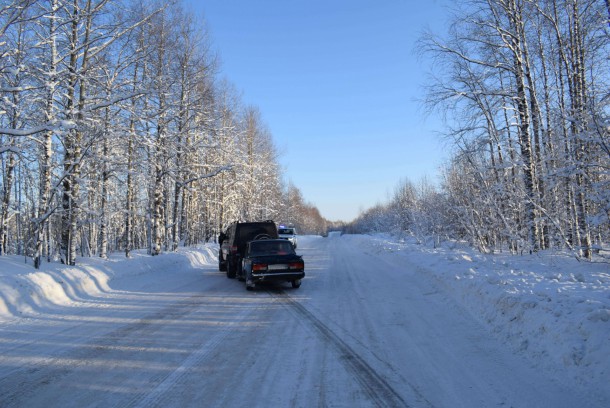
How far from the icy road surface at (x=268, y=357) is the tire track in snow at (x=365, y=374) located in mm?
21

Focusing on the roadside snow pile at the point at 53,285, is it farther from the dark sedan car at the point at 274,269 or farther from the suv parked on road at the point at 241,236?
the dark sedan car at the point at 274,269

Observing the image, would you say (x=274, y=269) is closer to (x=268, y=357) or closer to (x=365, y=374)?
(x=268, y=357)

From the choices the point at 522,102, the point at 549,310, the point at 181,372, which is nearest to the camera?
the point at 181,372

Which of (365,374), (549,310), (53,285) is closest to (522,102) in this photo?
(549,310)

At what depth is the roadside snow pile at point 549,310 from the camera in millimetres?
5062

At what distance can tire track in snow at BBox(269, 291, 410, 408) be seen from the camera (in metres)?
4.36

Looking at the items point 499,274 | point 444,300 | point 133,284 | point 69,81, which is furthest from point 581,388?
point 69,81


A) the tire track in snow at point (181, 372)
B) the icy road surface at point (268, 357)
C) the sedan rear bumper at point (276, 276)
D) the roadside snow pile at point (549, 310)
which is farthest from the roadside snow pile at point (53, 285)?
the roadside snow pile at point (549, 310)

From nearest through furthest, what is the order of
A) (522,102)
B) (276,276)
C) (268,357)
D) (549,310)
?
(268,357)
(549,310)
(276,276)
(522,102)

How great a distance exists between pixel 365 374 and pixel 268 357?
1503 millimetres

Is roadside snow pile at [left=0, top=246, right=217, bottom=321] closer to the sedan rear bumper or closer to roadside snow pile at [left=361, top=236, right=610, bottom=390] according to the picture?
the sedan rear bumper

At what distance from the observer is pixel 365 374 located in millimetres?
5160

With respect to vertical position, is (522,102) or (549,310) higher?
(522,102)

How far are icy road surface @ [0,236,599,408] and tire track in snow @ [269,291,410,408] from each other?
0.8 inches
